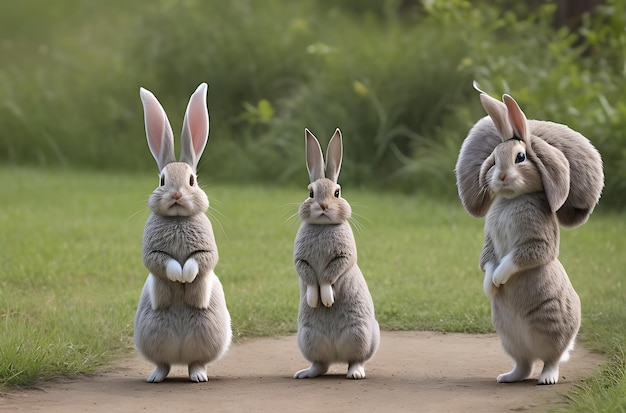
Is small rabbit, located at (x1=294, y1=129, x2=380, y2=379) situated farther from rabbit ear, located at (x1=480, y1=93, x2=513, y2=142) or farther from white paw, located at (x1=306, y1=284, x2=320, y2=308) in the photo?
rabbit ear, located at (x1=480, y1=93, x2=513, y2=142)

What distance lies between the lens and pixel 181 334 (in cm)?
554

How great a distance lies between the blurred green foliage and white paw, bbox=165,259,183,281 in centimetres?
663

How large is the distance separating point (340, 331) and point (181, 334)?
2.77 feet

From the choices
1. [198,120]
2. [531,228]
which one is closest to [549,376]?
[531,228]

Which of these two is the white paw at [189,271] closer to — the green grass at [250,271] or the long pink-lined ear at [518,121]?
the green grass at [250,271]

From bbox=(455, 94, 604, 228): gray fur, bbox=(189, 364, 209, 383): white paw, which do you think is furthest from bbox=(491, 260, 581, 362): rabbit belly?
A: bbox=(189, 364, 209, 383): white paw

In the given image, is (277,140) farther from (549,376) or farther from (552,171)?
(549,376)

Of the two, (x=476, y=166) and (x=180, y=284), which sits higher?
(x=476, y=166)

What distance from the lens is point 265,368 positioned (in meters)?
6.09

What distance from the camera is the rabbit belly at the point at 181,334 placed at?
18.2 ft

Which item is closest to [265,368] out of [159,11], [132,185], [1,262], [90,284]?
[90,284]

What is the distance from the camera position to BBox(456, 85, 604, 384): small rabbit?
5.43 metres

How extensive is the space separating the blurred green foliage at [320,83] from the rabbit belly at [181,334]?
652 centimetres

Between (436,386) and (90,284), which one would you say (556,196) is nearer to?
(436,386)
